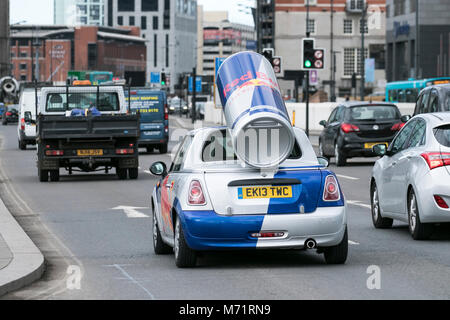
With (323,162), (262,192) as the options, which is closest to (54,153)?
(323,162)

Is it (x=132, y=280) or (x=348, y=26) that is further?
(x=348, y=26)

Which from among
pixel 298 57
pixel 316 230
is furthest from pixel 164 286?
pixel 298 57

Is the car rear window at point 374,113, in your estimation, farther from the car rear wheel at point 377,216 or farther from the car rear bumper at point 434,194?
the car rear bumper at point 434,194

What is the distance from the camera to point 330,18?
144625 mm

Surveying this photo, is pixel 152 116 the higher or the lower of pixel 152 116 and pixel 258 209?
the higher

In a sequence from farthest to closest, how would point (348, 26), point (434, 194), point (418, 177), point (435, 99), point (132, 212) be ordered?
point (348, 26) < point (435, 99) < point (132, 212) < point (418, 177) < point (434, 194)

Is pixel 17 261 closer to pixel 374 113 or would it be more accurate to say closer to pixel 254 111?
pixel 254 111

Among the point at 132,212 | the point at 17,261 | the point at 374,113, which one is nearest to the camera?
the point at 17,261

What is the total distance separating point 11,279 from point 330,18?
13636 centimetres

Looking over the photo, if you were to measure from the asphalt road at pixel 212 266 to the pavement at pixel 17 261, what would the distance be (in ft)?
0.36

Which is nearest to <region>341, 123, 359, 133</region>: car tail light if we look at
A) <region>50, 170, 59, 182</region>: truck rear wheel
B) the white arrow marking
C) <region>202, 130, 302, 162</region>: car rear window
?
<region>50, 170, 59, 182</region>: truck rear wheel

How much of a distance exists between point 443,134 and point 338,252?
10.5 ft

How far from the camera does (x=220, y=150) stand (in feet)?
38.7

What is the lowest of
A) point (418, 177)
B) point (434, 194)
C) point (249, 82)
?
point (434, 194)
